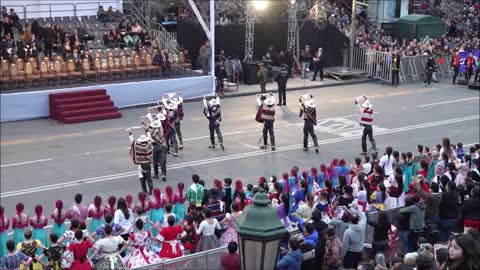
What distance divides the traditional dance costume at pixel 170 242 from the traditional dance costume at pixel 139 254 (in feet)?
0.50

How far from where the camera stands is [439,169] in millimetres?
16453

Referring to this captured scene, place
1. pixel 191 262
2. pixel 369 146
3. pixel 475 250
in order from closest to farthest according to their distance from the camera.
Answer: pixel 475 250 → pixel 191 262 → pixel 369 146

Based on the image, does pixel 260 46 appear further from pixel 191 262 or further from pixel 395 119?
pixel 191 262

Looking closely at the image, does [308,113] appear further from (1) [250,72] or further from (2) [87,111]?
(1) [250,72]

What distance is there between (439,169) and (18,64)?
16.5 meters

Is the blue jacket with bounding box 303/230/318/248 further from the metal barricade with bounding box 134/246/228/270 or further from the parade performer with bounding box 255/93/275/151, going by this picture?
the parade performer with bounding box 255/93/275/151

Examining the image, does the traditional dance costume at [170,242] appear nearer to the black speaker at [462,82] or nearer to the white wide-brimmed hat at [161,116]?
the white wide-brimmed hat at [161,116]

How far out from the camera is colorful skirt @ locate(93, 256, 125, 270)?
11758 mm

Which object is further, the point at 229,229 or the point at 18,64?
the point at 18,64

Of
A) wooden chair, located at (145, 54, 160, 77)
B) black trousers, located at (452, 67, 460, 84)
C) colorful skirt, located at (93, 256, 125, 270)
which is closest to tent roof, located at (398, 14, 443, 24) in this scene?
black trousers, located at (452, 67, 460, 84)

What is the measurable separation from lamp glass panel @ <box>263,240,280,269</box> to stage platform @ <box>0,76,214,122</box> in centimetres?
2107

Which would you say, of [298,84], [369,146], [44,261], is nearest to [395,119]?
[369,146]

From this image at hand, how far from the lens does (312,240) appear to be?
11445mm

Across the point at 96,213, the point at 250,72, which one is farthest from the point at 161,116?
the point at 250,72
